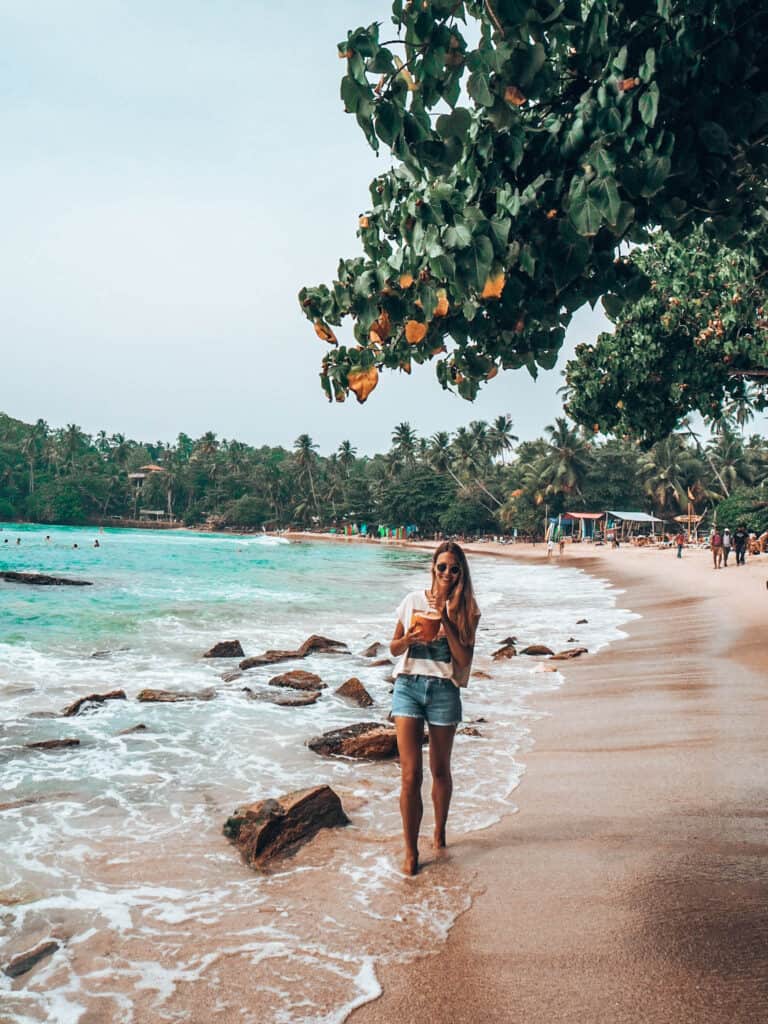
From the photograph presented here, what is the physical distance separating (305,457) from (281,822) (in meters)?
90.7

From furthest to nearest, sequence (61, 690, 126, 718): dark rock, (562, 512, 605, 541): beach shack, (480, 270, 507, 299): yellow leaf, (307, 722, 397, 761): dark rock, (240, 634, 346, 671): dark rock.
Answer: (562, 512, 605, 541): beach shack, (240, 634, 346, 671): dark rock, (61, 690, 126, 718): dark rock, (307, 722, 397, 761): dark rock, (480, 270, 507, 299): yellow leaf

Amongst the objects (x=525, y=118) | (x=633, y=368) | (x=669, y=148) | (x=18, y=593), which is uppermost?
(x=633, y=368)

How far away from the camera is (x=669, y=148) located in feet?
7.82

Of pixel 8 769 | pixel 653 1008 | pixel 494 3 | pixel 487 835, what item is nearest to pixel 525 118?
pixel 494 3

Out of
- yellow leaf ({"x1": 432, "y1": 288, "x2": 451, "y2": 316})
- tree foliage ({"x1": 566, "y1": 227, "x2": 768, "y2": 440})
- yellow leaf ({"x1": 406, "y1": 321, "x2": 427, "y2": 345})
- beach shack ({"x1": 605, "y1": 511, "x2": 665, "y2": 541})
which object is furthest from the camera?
beach shack ({"x1": 605, "y1": 511, "x2": 665, "y2": 541})

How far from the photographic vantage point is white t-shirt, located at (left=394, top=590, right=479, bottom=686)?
12.9 ft

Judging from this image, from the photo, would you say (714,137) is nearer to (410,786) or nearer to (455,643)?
(455,643)

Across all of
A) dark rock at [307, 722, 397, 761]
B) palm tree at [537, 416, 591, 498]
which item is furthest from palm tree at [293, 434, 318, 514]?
dark rock at [307, 722, 397, 761]

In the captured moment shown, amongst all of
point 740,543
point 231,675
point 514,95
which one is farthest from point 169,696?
point 740,543

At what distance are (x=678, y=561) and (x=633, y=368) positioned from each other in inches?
1062

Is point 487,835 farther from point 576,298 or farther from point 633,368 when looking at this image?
point 633,368

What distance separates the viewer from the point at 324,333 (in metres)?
3.12

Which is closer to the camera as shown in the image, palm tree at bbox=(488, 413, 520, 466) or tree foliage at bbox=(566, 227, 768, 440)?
tree foliage at bbox=(566, 227, 768, 440)

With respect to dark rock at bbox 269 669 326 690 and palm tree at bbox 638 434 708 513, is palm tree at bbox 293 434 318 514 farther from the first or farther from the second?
dark rock at bbox 269 669 326 690
